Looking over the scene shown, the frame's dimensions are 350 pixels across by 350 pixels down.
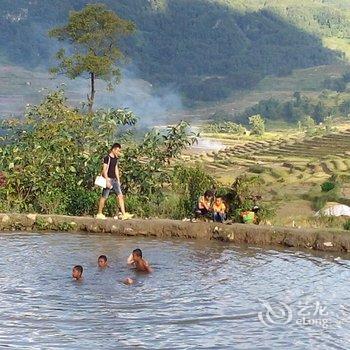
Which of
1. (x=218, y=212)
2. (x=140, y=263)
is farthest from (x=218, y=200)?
(x=140, y=263)

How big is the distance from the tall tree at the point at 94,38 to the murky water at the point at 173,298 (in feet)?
52.4

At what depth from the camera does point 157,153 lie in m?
16.1

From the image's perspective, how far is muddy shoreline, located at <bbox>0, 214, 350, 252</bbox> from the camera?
13.2 metres

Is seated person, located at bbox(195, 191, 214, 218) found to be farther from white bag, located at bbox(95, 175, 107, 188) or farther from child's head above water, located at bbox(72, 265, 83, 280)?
child's head above water, located at bbox(72, 265, 83, 280)

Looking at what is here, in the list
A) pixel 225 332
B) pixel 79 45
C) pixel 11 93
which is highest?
pixel 11 93

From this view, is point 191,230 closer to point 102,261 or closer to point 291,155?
point 102,261

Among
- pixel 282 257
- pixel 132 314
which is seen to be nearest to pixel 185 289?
pixel 132 314

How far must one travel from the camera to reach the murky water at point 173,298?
7707 millimetres

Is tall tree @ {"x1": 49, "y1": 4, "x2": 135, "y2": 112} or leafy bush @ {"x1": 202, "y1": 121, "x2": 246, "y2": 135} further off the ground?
leafy bush @ {"x1": 202, "y1": 121, "x2": 246, "y2": 135}

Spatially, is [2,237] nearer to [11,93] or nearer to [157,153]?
[157,153]

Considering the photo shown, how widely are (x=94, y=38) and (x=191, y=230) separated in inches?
686

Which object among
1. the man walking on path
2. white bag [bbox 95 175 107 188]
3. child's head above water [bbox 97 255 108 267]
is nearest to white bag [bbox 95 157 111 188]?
white bag [bbox 95 175 107 188]

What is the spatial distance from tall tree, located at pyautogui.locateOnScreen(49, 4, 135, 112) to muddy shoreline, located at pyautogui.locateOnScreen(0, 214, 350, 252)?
14575mm

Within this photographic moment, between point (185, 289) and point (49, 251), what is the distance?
3.16m
